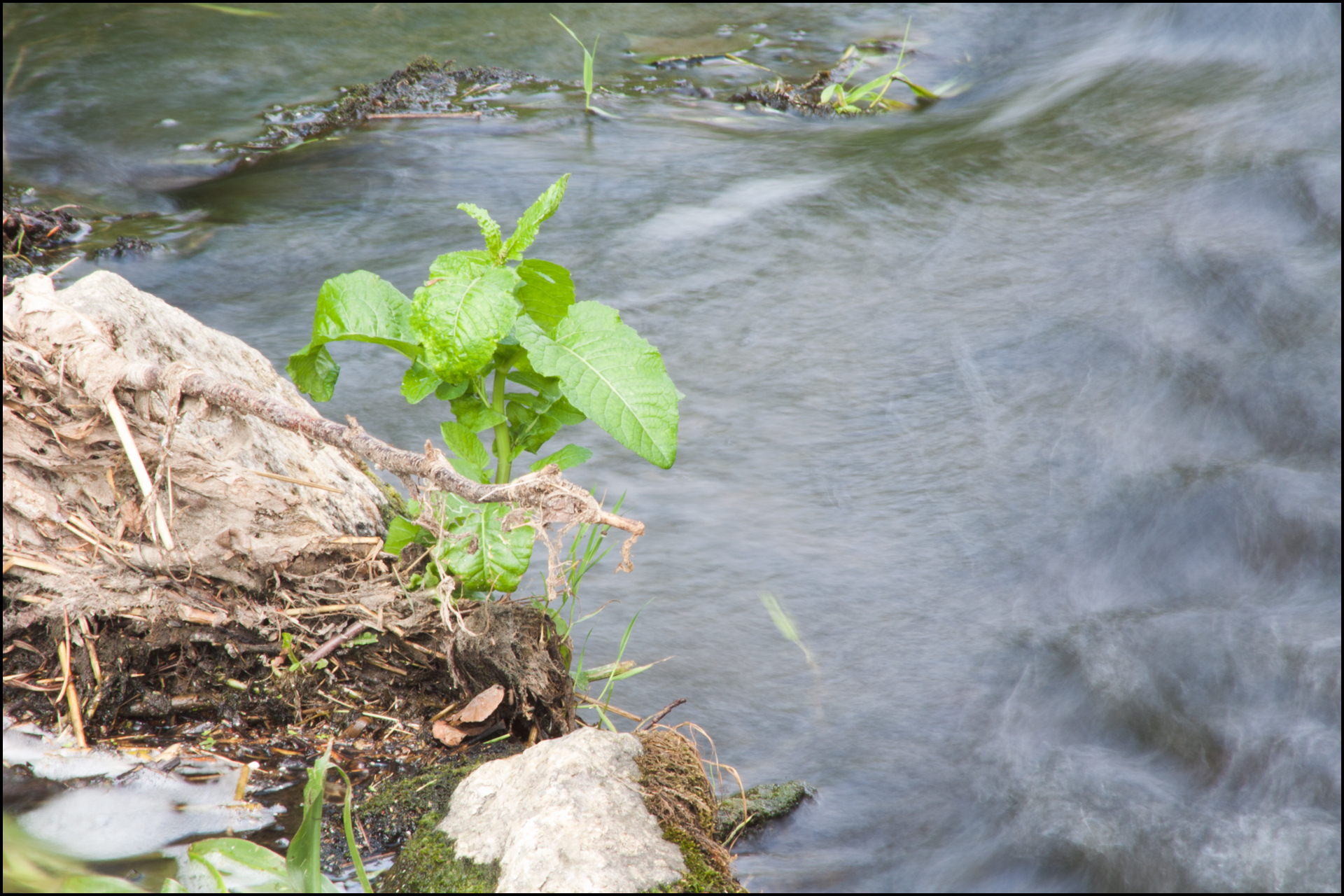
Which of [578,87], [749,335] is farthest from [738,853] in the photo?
[578,87]

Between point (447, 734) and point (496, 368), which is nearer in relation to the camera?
point (447, 734)

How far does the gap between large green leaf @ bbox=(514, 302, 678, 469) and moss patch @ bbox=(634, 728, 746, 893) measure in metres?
0.65

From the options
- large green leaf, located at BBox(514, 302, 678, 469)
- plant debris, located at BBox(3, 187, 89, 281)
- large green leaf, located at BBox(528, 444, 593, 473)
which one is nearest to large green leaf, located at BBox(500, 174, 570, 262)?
large green leaf, located at BBox(514, 302, 678, 469)

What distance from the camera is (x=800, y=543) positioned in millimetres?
3508

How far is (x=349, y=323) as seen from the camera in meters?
2.22

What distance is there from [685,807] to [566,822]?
34 centimetres

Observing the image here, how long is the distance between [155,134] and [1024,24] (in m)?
7.23

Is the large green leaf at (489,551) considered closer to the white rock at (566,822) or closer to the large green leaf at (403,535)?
the large green leaf at (403,535)

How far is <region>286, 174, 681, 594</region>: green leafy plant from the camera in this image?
2.10m

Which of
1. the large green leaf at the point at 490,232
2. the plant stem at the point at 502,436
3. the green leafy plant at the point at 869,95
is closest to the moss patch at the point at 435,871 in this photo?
the plant stem at the point at 502,436

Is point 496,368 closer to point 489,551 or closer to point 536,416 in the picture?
point 536,416

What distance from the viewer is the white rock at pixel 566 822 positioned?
1.68m

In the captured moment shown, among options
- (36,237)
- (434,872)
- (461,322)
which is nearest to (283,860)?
(434,872)

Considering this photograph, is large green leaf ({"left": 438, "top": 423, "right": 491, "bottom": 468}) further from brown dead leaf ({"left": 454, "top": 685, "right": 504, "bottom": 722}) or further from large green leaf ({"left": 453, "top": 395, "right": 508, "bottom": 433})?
brown dead leaf ({"left": 454, "top": 685, "right": 504, "bottom": 722})
